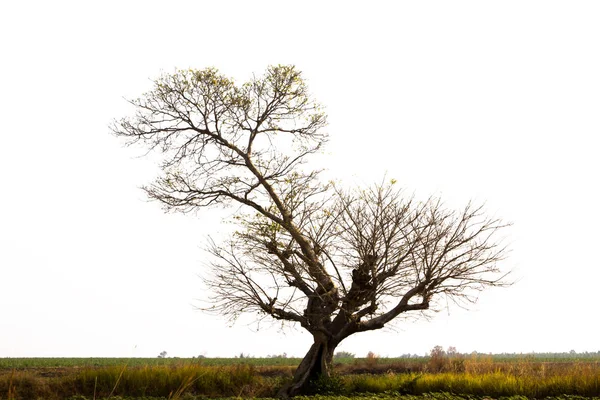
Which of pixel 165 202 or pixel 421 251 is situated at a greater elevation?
pixel 165 202

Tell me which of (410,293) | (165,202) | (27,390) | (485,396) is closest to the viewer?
(485,396)

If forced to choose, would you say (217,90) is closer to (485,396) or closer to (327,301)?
(327,301)

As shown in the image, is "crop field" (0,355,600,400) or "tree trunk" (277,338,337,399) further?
"tree trunk" (277,338,337,399)

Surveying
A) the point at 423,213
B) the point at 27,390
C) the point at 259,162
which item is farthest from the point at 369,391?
the point at 27,390

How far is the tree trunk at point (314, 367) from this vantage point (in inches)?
737

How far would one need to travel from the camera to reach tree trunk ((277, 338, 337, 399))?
18719 millimetres

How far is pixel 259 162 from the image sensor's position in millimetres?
21078

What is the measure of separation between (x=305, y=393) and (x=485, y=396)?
5.42 metres

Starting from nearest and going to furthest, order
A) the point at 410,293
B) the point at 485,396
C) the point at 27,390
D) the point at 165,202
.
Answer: the point at 485,396
the point at 27,390
the point at 410,293
the point at 165,202

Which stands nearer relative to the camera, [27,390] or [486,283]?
[27,390]

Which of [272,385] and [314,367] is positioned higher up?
[314,367]

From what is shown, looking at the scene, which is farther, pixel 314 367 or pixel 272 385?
pixel 314 367

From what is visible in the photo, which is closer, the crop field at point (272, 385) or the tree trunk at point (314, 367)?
the crop field at point (272, 385)

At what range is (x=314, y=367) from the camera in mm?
19312
